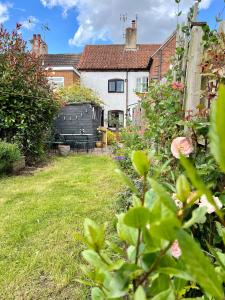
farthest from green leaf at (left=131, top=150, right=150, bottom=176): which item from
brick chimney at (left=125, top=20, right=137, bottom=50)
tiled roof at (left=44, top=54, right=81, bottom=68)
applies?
brick chimney at (left=125, top=20, right=137, bottom=50)

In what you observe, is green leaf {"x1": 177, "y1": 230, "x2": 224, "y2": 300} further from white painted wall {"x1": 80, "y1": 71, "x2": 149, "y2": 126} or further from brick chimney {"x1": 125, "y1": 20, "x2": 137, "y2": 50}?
brick chimney {"x1": 125, "y1": 20, "x2": 137, "y2": 50}

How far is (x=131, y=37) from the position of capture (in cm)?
2686

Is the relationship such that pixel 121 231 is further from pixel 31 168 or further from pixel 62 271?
pixel 31 168

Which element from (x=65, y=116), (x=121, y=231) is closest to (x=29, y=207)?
(x=121, y=231)

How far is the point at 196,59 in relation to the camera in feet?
8.68

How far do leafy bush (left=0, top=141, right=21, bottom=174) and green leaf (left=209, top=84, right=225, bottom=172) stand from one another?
7.28 metres

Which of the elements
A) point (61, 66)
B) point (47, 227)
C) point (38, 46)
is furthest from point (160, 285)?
point (61, 66)

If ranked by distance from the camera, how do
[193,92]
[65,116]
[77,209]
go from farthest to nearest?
[65,116] < [77,209] < [193,92]

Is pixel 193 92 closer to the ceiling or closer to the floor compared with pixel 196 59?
closer to the floor

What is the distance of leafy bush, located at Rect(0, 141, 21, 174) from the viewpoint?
7.35 metres

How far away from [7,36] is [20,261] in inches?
302

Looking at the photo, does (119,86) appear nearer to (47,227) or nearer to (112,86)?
(112,86)

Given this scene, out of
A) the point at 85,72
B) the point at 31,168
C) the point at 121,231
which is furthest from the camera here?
the point at 85,72

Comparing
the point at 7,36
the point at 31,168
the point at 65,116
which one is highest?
the point at 7,36
